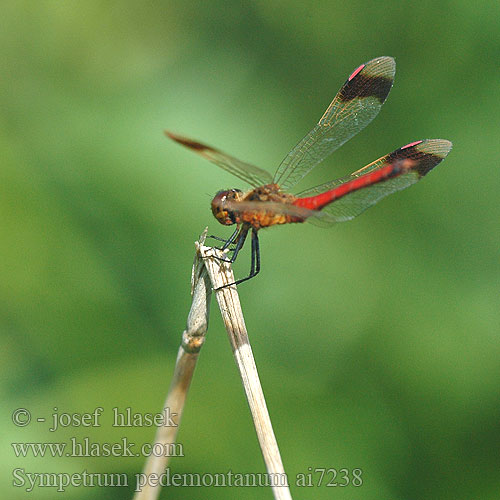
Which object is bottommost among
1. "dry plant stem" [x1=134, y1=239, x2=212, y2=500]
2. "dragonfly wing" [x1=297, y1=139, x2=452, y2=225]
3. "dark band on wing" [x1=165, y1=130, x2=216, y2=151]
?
"dry plant stem" [x1=134, y1=239, x2=212, y2=500]

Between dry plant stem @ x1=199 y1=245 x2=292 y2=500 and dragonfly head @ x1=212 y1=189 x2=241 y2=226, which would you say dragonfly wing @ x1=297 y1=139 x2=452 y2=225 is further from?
dry plant stem @ x1=199 y1=245 x2=292 y2=500

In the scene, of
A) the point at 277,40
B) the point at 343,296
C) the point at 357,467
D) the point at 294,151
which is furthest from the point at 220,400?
the point at 277,40

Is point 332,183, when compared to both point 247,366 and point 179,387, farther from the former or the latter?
point 179,387

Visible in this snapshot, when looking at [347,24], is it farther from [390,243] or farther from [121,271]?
[121,271]

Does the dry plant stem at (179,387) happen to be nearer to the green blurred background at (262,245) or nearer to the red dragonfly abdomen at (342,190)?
the red dragonfly abdomen at (342,190)

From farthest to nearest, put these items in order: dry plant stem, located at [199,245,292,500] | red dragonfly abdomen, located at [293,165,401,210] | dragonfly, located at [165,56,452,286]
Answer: dragonfly, located at [165,56,452,286] → red dragonfly abdomen, located at [293,165,401,210] → dry plant stem, located at [199,245,292,500]

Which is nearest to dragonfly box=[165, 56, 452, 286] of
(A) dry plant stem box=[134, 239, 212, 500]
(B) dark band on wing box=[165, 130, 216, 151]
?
(B) dark band on wing box=[165, 130, 216, 151]

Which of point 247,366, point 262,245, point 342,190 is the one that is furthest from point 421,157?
point 247,366
